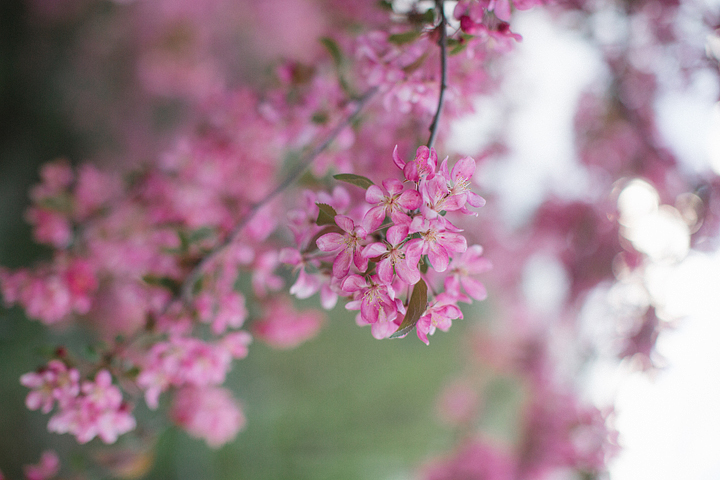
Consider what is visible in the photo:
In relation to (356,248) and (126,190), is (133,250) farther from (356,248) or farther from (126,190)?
(356,248)

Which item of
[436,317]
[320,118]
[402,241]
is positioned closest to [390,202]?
[402,241]

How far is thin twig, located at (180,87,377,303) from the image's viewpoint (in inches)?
30.3

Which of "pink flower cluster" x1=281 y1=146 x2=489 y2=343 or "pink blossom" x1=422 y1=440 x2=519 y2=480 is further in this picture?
"pink blossom" x1=422 y1=440 x2=519 y2=480

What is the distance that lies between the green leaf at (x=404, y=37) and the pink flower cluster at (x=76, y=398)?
2.59 feet

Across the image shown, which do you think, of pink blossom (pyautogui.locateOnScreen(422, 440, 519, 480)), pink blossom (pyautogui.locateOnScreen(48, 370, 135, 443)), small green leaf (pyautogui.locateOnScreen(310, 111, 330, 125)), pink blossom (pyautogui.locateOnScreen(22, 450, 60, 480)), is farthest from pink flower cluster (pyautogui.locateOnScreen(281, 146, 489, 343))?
pink blossom (pyautogui.locateOnScreen(422, 440, 519, 480))

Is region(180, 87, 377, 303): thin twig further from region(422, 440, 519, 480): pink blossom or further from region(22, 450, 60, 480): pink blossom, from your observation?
region(422, 440, 519, 480): pink blossom

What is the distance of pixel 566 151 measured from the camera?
1943mm

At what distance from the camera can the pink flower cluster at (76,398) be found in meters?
0.71

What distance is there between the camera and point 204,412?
1057 mm

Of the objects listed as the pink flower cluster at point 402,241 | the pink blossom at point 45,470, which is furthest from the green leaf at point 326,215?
the pink blossom at point 45,470

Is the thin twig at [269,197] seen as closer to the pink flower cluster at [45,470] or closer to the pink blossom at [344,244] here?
the pink blossom at [344,244]

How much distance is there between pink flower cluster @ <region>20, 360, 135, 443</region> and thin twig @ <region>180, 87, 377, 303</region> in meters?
0.22

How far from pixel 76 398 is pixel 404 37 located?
2.85ft

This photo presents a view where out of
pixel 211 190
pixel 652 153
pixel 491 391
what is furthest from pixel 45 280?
pixel 491 391
